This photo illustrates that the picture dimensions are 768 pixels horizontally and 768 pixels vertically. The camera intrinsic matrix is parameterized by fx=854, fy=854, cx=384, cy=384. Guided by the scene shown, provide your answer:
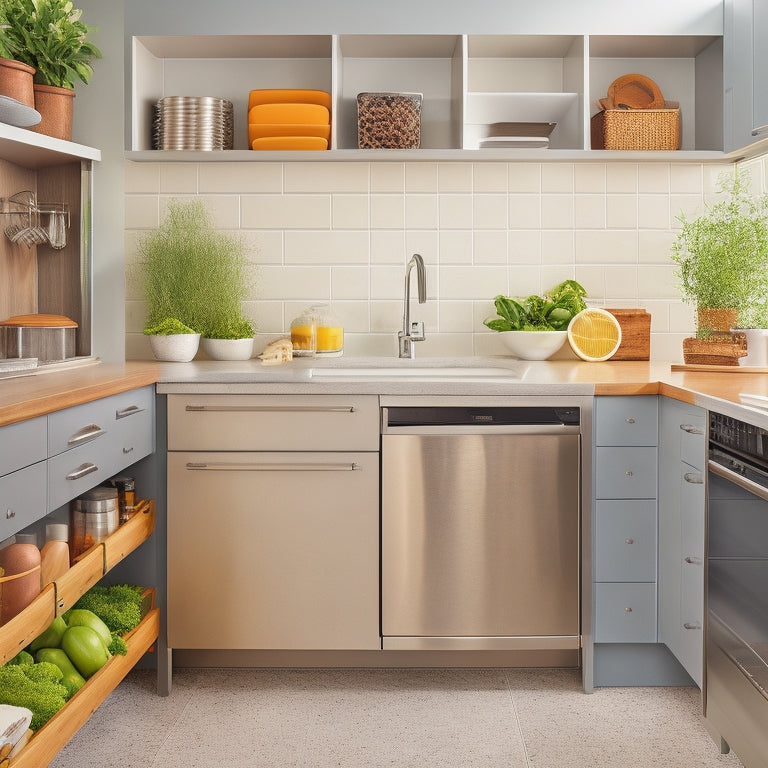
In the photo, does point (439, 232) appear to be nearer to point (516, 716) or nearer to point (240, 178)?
point (240, 178)

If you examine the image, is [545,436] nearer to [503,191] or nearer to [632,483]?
[632,483]

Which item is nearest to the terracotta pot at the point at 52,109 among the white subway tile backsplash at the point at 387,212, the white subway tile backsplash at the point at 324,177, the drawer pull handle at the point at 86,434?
the white subway tile backsplash at the point at 324,177

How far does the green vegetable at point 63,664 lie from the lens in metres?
1.97

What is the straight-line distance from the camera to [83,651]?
6.72 feet

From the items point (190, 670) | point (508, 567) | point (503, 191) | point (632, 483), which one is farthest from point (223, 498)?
point (503, 191)

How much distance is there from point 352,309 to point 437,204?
1.63 ft

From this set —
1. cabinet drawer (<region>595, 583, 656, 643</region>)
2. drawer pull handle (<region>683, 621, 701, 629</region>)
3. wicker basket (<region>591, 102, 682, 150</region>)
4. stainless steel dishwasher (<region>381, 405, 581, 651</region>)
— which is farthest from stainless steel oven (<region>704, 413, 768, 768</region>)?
wicker basket (<region>591, 102, 682, 150</region>)

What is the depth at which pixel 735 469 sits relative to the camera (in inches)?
72.5

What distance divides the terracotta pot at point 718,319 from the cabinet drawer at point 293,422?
1.06 meters

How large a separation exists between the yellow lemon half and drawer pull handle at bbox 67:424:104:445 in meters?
1.63

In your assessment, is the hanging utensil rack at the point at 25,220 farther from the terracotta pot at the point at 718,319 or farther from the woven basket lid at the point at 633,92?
the terracotta pot at the point at 718,319

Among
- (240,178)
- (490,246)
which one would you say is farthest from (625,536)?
(240,178)

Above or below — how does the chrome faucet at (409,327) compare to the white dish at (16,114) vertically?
below

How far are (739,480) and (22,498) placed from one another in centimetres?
146
